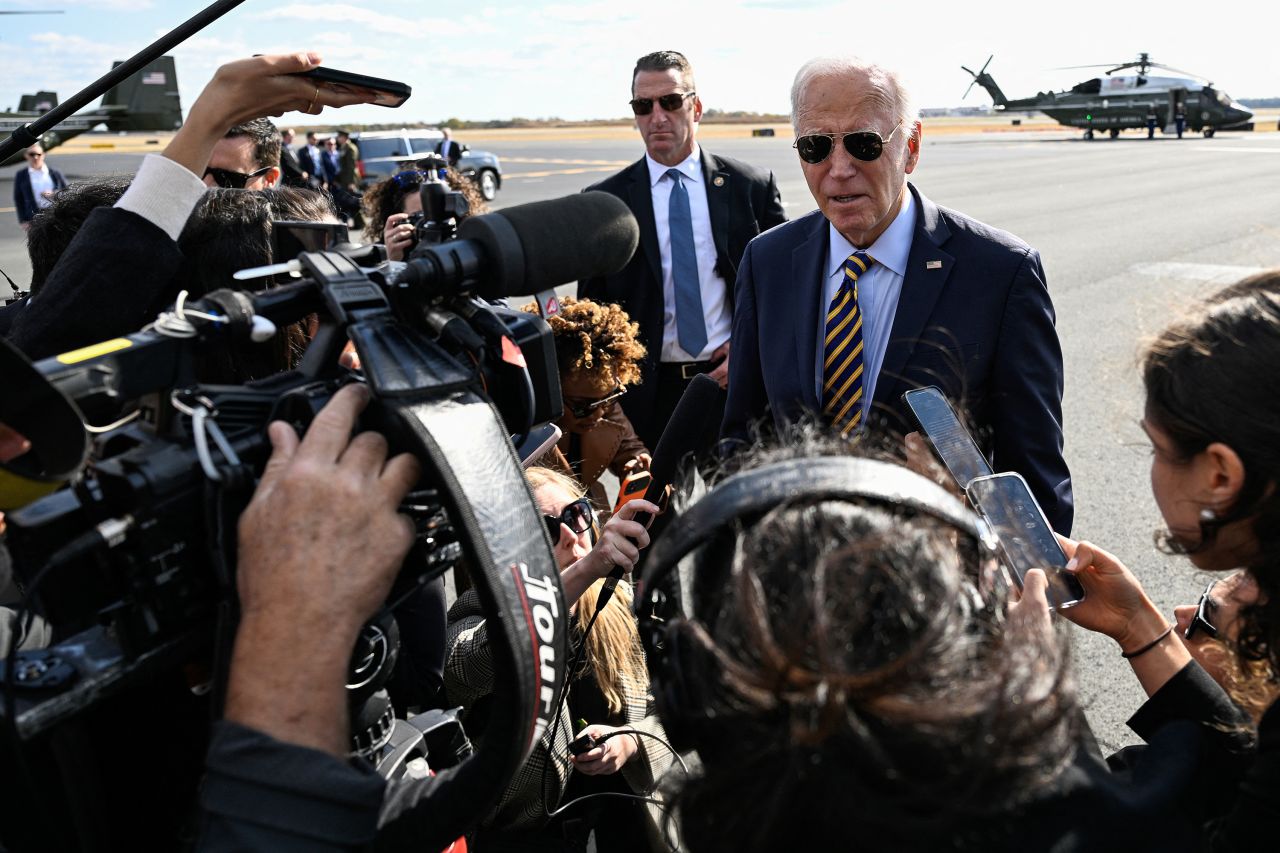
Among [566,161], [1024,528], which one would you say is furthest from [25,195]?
[566,161]

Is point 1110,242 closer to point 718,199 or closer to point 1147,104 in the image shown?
point 718,199

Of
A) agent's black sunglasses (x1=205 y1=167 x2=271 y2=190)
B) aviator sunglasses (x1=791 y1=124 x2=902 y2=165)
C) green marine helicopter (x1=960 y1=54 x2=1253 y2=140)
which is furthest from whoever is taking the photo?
green marine helicopter (x1=960 y1=54 x2=1253 y2=140)

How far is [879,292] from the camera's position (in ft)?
8.75

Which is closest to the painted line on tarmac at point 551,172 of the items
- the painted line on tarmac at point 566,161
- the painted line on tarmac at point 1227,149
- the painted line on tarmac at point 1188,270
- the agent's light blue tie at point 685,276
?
the painted line on tarmac at point 566,161

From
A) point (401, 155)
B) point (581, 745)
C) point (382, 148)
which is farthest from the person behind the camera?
point (382, 148)

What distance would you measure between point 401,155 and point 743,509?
2328 centimetres

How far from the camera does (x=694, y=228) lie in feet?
14.7

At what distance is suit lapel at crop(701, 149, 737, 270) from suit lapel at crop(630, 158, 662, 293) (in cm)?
27

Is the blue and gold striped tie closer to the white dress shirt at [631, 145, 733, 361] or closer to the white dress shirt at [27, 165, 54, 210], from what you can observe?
the white dress shirt at [631, 145, 733, 361]

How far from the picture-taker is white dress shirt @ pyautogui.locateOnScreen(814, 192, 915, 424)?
2.62m

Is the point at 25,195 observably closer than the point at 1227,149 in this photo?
Yes

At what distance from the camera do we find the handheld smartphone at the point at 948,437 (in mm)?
1578

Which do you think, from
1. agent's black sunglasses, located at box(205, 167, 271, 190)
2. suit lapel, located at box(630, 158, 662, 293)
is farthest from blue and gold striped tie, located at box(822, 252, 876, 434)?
agent's black sunglasses, located at box(205, 167, 271, 190)

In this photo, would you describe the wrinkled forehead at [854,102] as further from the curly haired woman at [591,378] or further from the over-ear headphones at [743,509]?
the over-ear headphones at [743,509]
